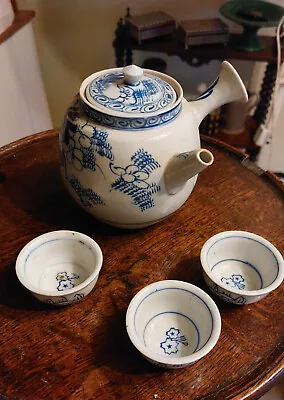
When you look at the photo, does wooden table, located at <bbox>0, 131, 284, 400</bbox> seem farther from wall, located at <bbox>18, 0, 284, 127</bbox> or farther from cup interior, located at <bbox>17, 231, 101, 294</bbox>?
wall, located at <bbox>18, 0, 284, 127</bbox>

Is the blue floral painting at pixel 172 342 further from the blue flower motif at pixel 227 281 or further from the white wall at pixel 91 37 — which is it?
the white wall at pixel 91 37

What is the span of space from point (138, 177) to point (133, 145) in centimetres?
5

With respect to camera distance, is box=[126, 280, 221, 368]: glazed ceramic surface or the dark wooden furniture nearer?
box=[126, 280, 221, 368]: glazed ceramic surface

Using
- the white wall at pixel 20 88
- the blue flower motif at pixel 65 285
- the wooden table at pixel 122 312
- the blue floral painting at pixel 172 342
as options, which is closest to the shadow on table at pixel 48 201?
the wooden table at pixel 122 312

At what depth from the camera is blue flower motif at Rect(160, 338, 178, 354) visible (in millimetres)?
531

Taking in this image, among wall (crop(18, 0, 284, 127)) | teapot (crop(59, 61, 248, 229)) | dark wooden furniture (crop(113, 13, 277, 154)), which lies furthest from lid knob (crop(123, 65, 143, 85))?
wall (crop(18, 0, 284, 127))

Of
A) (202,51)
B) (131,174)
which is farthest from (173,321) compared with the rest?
(202,51)

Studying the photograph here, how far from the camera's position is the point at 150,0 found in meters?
1.37

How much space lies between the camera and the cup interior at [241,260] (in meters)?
0.60

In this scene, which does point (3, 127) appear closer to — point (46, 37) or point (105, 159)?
point (46, 37)

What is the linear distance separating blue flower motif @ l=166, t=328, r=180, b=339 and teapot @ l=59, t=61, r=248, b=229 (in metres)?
0.18

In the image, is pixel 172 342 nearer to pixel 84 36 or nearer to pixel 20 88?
pixel 20 88

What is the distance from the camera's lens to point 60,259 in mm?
627

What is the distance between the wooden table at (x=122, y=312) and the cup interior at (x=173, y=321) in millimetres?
27
